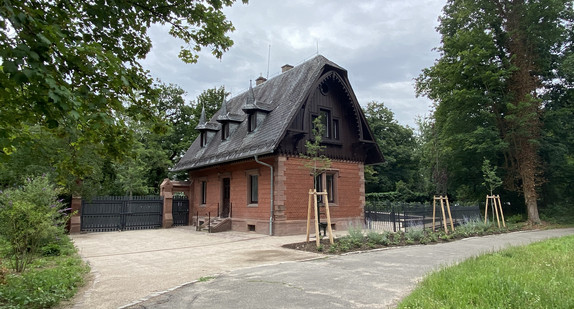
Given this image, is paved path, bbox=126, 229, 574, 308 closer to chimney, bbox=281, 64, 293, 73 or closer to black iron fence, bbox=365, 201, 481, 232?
black iron fence, bbox=365, 201, 481, 232

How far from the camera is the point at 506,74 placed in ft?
72.3

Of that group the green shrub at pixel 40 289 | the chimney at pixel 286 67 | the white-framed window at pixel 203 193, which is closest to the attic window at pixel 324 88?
the chimney at pixel 286 67

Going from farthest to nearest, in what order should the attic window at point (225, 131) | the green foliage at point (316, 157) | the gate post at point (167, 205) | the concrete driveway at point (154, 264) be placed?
the gate post at point (167, 205), the attic window at point (225, 131), the green foliage at point (316, 157), the concrete driveway at point (154, 264)

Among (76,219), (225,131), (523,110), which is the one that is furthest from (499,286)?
(76,219)

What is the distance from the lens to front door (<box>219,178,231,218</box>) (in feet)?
67.5

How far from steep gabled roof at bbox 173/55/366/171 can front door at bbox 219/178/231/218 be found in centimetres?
149

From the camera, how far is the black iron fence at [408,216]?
16.6 meters

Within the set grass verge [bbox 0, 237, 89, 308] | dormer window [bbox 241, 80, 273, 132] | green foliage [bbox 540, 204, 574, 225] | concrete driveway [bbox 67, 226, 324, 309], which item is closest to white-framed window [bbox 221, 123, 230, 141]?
dormer window [bbox 241, 80, 273, 132]

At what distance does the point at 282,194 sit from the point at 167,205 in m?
10.6

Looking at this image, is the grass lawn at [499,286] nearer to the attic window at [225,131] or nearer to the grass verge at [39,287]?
the grass verge at [39,287]

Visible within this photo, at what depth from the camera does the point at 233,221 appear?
19062 mm

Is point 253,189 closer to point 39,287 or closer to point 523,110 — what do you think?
point 39,287

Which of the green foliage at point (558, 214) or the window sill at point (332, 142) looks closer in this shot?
the window sill at point (332, 142)

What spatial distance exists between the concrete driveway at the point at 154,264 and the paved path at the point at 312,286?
1.96 ft
